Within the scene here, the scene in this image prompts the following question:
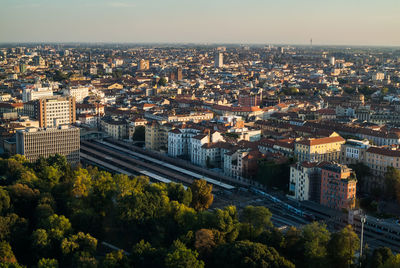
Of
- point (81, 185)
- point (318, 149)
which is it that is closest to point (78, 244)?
point (81, 185)

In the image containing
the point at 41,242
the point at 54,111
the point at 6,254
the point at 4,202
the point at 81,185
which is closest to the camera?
the point at 6,254

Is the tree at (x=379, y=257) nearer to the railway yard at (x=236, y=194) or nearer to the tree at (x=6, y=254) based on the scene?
the railway yard at (x=236, y=194)

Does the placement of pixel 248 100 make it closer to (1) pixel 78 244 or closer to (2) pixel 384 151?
(2) pixel 384 151

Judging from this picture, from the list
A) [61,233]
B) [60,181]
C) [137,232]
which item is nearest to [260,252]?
[137,232]

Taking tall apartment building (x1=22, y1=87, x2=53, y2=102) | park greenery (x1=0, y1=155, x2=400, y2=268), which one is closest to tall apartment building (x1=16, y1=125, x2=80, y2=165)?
park greenery (x1=0, y1=155, x2=400, y2=268)

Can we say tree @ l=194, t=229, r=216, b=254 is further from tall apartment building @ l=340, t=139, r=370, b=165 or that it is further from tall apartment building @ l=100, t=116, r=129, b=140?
tall apartment building @ l=100, t=116, r=129, b=140

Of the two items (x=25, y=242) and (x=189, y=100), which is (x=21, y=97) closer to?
(x=189, y=100)
